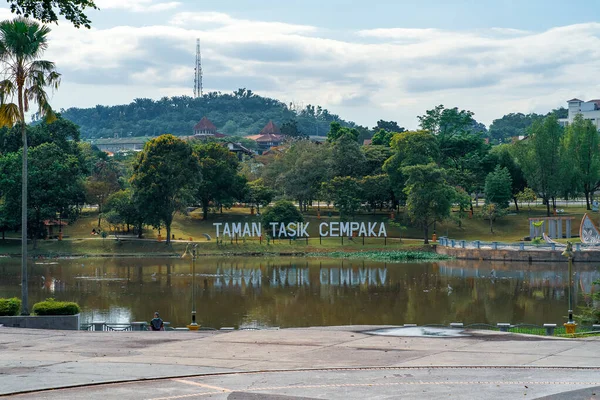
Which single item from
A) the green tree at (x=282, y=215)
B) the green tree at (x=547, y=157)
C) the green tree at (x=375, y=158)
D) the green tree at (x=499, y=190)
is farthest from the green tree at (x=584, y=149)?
the green tree at (x=282, y=215)

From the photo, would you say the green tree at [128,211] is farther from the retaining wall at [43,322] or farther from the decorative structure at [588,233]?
the retaining wall at [43,322]

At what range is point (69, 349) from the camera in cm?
2569

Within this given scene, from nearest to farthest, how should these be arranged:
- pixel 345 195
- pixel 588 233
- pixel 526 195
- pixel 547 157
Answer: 1. pixel 588 233
2. pixel 345 195
3. pixel 547 157
4. pixel 526 195

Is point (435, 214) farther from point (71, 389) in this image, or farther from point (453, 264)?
point (71, 389)

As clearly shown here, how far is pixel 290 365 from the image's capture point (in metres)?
22.7

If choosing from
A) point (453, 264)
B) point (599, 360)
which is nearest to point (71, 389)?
point (599, 360)

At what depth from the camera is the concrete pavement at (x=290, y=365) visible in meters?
19.0

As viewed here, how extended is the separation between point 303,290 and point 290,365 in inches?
1335

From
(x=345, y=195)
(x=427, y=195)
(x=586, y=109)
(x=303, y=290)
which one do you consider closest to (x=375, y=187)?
(x=345, y=195)

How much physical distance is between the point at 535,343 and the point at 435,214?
57.4 m

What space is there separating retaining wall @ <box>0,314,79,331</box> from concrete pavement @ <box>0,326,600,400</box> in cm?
219

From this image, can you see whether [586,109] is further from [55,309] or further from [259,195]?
[55,309]

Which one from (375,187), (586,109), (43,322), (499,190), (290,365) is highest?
(586,109)

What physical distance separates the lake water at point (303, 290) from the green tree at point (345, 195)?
11.4 metres
